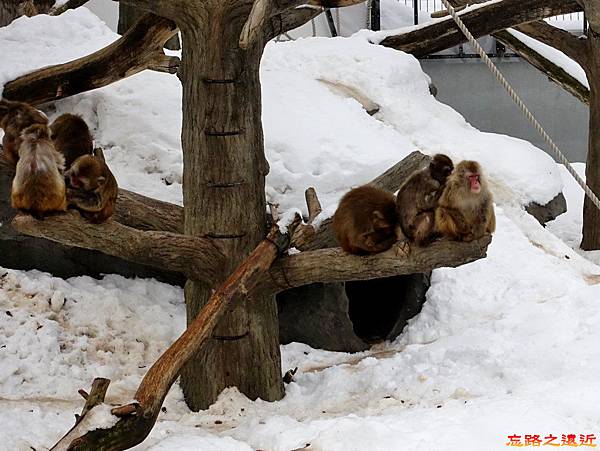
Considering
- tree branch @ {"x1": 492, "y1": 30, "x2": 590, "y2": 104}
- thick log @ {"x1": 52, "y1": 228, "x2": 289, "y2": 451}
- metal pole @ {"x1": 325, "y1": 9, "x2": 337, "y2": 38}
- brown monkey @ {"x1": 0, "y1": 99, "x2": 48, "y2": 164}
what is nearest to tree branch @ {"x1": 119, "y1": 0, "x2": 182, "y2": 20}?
brown monkey @ {"x1": 0, "y1": 99, "x2": 48, "y2": 164}

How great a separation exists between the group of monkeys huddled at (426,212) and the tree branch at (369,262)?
0.05 m

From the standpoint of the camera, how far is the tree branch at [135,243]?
4453mm

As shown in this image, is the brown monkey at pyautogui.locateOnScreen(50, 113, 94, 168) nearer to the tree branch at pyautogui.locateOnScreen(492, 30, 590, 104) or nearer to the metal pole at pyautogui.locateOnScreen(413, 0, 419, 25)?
the tree branch at pyautogui.locateOnScreen(492, 30, 590, 104)

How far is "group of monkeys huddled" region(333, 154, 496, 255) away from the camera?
14.7 feet

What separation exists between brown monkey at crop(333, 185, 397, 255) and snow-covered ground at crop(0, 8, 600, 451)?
0.88 meters

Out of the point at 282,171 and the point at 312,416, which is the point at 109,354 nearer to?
the point at 312,416

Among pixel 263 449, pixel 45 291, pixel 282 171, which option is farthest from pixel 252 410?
pixel 282 171

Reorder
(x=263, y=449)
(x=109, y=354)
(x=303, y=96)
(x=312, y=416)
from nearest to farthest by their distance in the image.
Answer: (x=263, y=449), (x=312, y=416), (x=109, y=354), (x=303, y=96)

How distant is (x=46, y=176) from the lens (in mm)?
4383

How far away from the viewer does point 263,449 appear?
422 cm

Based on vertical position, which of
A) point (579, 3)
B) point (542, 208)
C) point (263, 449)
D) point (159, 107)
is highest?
point (579, 3)

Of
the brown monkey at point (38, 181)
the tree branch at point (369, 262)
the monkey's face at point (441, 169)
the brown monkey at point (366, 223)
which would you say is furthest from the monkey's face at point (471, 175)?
the brown monkey at point (38, 181)

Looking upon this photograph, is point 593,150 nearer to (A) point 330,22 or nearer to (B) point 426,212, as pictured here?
(B) point 426,212

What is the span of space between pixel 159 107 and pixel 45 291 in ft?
7.01
